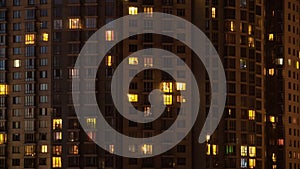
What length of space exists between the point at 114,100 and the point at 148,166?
11.6 meters

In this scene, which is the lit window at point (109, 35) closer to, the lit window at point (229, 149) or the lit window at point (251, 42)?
the lit window at point (251, 42)

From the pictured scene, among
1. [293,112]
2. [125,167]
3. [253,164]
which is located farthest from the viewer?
[293,112]

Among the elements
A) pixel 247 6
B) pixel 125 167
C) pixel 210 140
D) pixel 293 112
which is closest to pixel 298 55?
pixel 293 112

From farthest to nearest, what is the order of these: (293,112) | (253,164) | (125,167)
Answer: (293,112) → (253,164) → (125,167)

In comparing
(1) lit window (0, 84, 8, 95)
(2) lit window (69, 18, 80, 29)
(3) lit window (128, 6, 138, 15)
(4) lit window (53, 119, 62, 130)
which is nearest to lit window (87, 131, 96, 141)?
(4) lit window (53, 119, 62, 130)

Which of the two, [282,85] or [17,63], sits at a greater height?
[17,63]

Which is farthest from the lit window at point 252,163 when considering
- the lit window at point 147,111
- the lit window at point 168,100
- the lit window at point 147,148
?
the lit window at point 147,111

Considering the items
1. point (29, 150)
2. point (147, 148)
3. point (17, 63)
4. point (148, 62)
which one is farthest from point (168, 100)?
point (17, 63)

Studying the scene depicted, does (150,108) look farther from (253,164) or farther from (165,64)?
(253,164)

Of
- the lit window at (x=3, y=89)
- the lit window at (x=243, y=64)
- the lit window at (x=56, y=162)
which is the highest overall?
the lit window at (x=243, y=64)

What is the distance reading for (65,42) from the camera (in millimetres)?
141375

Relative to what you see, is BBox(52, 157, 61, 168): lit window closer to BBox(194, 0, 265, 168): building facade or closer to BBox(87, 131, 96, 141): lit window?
BBox(87, 131, 96, 141): lit window

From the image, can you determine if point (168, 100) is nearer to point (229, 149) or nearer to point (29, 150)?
point (229, 149)

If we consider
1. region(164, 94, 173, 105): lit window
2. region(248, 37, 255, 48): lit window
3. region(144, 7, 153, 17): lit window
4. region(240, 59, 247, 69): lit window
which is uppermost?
region(144, 7, 153, 17): lit window
